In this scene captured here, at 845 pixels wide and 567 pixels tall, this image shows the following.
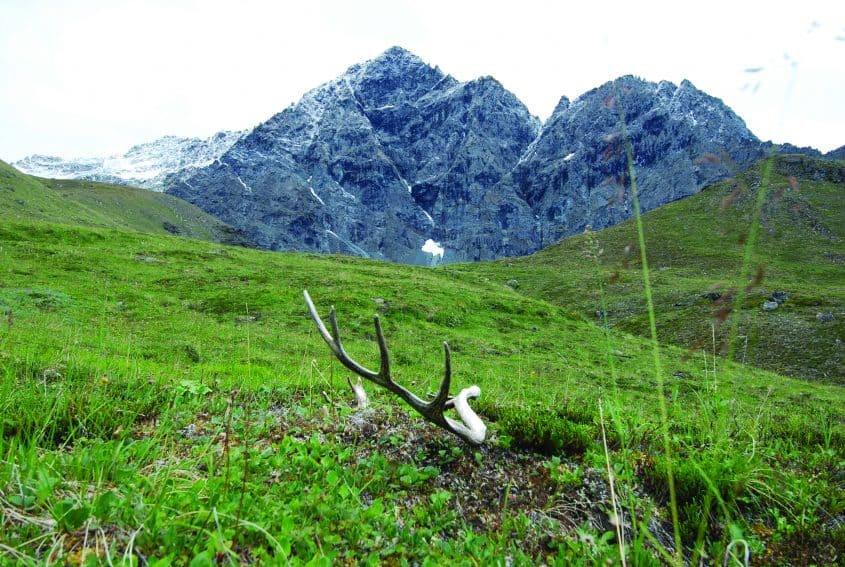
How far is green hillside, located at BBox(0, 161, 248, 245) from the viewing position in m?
90.9

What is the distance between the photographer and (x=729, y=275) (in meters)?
67.6

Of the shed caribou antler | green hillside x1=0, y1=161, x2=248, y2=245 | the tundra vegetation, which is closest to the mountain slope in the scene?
the tundra vegetation

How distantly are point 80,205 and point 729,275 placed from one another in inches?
5921

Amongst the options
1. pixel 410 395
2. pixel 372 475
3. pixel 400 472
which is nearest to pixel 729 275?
pixel 410 395

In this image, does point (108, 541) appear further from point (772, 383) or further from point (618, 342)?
point (618, 342)

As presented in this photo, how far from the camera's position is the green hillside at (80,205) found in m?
90.9

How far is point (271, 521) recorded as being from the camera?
2.84 m

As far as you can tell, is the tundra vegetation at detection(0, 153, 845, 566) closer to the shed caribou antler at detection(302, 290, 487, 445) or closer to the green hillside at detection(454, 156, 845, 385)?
the green hillside at detection(454, 156, 845, 385)

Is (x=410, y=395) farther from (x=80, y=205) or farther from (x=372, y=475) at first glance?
(x=80, y=205)

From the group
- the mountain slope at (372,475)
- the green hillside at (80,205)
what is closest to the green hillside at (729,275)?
the mountain slope at (372,475)

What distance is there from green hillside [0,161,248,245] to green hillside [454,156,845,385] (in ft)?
288

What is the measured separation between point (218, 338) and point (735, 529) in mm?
19634

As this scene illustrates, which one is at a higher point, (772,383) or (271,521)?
(271,521)

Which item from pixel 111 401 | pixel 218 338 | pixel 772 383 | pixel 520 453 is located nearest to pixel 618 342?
pixel 772 383
